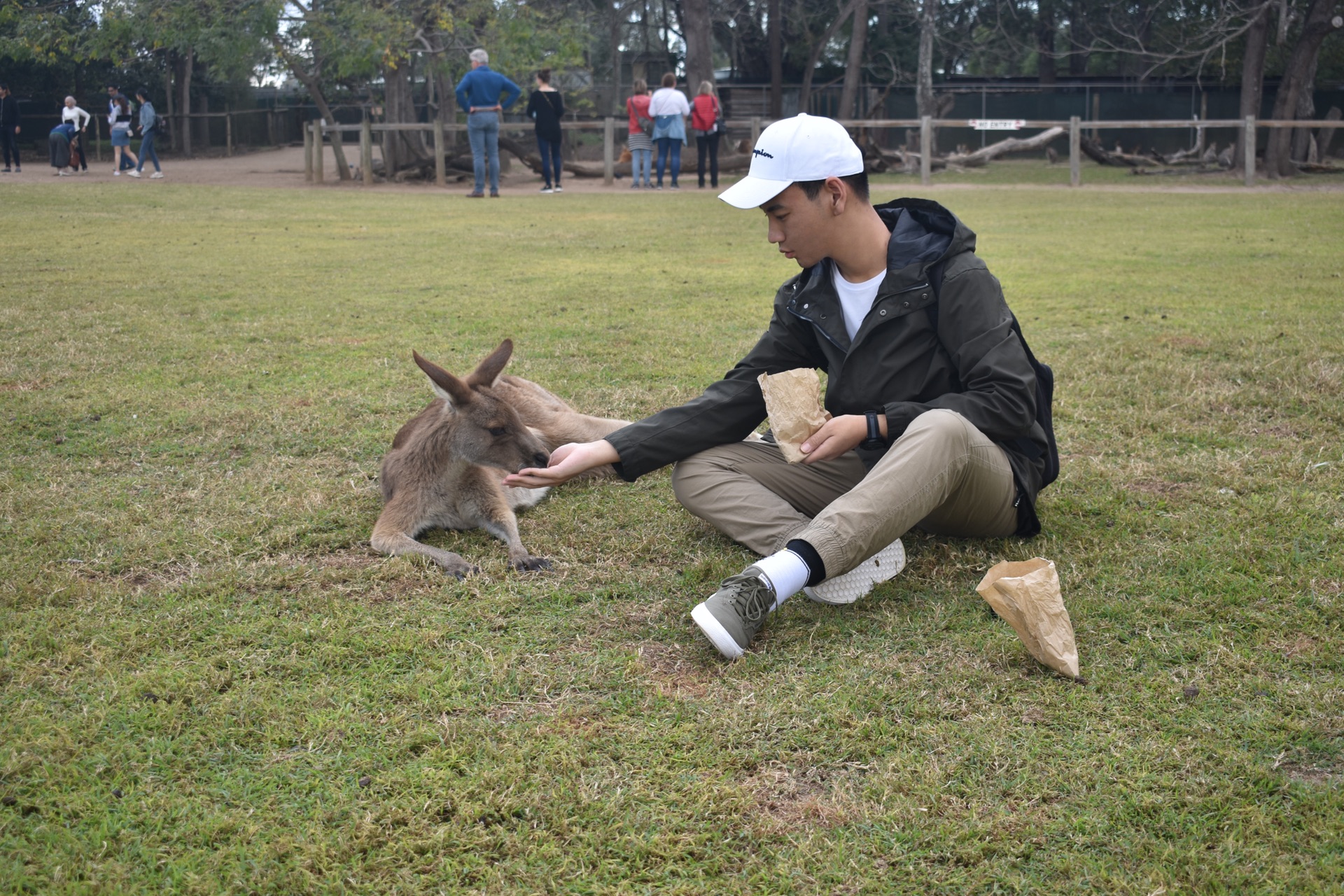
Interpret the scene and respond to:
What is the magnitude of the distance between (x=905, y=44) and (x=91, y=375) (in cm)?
3370

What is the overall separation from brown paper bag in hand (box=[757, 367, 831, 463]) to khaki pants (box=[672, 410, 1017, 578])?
0.69ft

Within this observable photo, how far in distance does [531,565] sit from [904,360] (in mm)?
1387

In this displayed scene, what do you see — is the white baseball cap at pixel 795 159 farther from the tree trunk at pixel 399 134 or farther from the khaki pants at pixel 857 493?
the tree trunk at pixel 399 134

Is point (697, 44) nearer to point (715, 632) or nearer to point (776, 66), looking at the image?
point (776, 66)

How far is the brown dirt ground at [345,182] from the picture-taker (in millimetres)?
20484

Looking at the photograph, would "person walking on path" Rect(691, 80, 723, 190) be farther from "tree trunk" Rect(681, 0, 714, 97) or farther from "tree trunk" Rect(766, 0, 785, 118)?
"tree trunk" Rect(766, 0, 785, 118)

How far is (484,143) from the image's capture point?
2017 cm

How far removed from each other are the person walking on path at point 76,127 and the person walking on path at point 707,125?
13522 mm

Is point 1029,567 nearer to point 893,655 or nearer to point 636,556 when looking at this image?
point 893,655

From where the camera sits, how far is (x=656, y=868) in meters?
2.30

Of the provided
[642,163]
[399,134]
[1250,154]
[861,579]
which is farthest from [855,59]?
[861,579]

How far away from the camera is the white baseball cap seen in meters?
3.41

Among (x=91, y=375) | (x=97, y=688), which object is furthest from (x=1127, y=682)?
(x=91, y=375)

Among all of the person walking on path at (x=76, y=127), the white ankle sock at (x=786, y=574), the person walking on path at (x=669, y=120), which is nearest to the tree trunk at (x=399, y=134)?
the person walking on path at (x=669, y=120)
